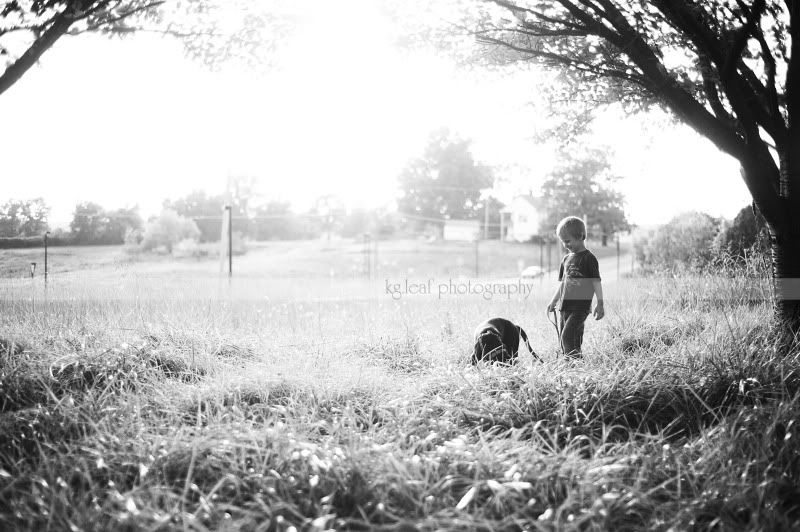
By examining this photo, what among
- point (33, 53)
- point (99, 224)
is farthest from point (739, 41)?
point (99, 224)

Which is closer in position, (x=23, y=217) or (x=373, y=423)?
(x=373, y=423)

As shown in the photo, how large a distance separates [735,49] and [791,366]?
272 centimetres

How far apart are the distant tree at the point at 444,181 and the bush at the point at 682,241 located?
74.9 ft

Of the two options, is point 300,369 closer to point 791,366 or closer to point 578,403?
point 578,403

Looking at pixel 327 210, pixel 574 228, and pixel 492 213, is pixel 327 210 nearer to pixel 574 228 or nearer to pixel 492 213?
pixel 492 213

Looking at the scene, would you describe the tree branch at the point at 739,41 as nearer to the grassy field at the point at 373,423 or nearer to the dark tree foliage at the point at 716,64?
the dark tree foliage at the point at 716,64

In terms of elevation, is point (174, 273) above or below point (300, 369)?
above

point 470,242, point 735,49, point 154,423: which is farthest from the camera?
point 470,242

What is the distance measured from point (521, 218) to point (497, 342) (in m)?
37.2

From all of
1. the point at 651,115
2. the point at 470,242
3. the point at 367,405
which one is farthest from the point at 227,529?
the point at 470,242

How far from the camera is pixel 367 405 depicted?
384 cm

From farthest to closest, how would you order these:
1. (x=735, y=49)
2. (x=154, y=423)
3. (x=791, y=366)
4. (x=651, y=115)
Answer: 1. (x=651, y=115)
2. (x=735, y=49)
3. (x=791, y=366)
4. (x=154, y=423)

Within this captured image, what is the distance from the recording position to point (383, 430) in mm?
3316

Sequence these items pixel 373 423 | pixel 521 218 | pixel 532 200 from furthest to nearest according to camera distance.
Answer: pixel 521 218 → pixel 532 200 → pixel 373 423
